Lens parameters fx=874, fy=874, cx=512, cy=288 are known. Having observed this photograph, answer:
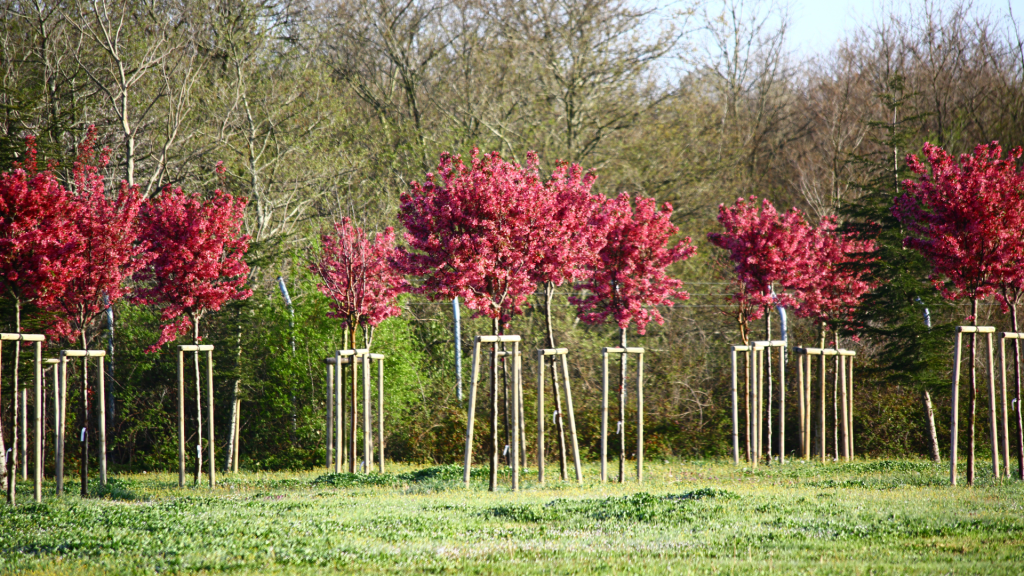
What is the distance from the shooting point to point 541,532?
7.93 m

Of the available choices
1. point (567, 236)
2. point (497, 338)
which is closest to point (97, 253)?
point (497, 338)

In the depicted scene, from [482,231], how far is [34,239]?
585 cm

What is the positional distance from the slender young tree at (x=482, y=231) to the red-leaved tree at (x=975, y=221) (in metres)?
5.08

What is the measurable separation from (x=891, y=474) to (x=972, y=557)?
7104 mm

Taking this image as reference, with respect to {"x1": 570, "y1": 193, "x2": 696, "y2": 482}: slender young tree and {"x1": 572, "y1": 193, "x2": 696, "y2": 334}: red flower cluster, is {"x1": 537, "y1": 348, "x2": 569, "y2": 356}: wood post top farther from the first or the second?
{"x1": 572, "y1": 193, "x2": 696, "y2": 334}: red flower cluster

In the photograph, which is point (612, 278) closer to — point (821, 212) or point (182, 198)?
point (182, 198)

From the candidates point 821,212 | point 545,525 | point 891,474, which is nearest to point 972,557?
point 545,525

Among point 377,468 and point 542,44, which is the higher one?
point 542,44

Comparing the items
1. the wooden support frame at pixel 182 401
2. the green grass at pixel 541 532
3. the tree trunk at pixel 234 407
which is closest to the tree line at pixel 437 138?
the tree trunk at pixel 234 407

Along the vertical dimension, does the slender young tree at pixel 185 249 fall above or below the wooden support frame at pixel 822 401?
above

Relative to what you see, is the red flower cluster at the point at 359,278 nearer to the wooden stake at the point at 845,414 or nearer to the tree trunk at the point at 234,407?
the tree trunk at the point at 234,407

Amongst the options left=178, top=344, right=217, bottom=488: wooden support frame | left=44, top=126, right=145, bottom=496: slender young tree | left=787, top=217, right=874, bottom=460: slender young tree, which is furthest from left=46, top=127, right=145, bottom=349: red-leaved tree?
left=787, top=217, right=874, bottom=460: slender young tree

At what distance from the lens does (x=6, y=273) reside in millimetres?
11656

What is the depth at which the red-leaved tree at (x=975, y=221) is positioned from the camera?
1084 centimetres
